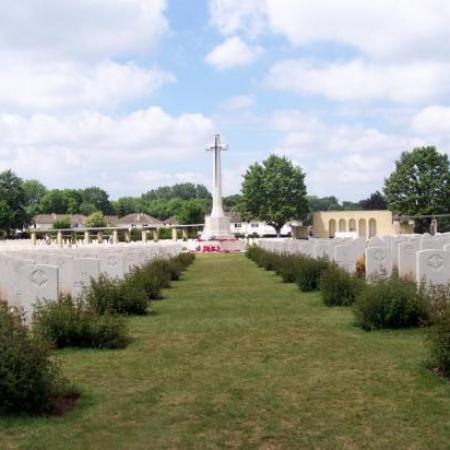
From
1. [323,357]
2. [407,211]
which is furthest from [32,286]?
[407,211]

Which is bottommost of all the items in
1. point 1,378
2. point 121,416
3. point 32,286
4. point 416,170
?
point 121,416

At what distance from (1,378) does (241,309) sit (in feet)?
21.3

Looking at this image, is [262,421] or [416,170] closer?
[262,421]

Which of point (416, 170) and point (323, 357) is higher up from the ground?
point (416, 170)

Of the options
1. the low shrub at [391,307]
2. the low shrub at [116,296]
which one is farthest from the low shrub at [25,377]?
the low shrub at [391,307]

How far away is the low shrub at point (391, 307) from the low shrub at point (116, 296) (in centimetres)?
357

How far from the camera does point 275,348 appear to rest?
288 inches

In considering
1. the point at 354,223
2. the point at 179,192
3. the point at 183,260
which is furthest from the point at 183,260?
the point at 179,192

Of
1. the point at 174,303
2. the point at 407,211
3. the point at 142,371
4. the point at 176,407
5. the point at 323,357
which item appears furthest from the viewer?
the point at 407,211

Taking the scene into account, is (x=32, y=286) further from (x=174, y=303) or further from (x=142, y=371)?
(x=174, y=303)

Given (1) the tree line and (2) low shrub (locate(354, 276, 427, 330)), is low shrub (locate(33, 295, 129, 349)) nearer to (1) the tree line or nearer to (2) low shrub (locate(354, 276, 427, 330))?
(2) low shrub (locate(354, 276, 427, 330))

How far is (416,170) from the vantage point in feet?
194

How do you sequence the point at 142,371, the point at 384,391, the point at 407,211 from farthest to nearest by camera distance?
1. the point at 407,211
2. the point at 142,371
3. the point at 384,391

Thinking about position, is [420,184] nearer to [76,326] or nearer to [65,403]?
[76,326]
